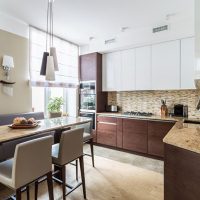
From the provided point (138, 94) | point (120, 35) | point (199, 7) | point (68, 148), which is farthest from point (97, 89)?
point (199, 7)

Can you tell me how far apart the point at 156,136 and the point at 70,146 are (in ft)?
6.66

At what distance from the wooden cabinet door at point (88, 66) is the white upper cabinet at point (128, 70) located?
0.73 m

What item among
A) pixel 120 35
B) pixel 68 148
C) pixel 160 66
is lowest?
pixel 68 148

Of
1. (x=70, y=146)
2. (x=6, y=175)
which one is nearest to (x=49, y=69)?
(x=70, y=146)

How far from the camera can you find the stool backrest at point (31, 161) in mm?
1371

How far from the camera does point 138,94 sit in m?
4.12

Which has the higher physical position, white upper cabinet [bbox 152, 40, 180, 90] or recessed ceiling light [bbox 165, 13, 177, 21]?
recessed ceiling light [bbox 165, 13, 177, 21]

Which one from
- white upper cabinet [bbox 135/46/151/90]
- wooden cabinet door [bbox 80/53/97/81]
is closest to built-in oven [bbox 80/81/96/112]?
wooden cabinet door [bbox 80/53/97/81]

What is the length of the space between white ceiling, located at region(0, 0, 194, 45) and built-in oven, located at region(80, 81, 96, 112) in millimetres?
1338

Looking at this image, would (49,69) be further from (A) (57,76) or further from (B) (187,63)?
(B) (187,63)

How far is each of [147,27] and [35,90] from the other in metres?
2.85

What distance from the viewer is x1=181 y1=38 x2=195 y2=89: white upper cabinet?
3.15m

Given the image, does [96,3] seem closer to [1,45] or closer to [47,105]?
[1,45]

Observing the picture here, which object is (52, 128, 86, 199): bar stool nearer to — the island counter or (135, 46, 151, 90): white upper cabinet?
the island counter
